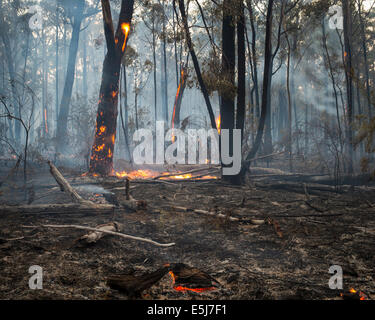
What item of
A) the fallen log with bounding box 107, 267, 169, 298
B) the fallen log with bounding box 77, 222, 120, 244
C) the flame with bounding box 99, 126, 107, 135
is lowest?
the fallen log with bounding box 107, 267, 169, 298

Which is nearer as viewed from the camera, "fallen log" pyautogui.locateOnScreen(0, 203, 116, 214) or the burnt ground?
the burnt ground

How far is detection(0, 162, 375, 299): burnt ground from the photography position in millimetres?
2758

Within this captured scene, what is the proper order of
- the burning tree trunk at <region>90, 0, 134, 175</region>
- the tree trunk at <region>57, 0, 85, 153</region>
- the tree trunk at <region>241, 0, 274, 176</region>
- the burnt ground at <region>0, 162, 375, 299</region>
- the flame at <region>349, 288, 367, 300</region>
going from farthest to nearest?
the tree trunk at <region>57, 0, 85, 153</region>, the burning tree trunk at <region>90, 0, 134, 175</region>, the tree trunk at <region>241, 0, 274, 176</region>, the burnt ground at <region>0, 162, 375, 299</region>, the flame at <region>349, 288, 367, 300</region>

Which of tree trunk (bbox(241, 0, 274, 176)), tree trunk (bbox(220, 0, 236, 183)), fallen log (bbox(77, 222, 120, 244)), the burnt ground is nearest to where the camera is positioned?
the burnt ground

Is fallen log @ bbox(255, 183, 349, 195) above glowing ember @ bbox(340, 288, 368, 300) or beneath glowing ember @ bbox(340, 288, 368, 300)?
above

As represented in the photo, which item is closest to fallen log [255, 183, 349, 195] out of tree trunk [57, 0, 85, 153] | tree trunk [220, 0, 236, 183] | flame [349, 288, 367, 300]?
tree trunk [220, 0, 236, 183]

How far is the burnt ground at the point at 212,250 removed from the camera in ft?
9.05

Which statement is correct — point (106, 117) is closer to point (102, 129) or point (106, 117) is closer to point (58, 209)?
point (102, 129)

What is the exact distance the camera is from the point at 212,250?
13.1 feet

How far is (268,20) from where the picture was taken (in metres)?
7.52

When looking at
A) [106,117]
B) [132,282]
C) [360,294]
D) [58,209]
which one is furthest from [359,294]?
[106,117]

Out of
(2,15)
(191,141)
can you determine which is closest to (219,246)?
A: (191,141)

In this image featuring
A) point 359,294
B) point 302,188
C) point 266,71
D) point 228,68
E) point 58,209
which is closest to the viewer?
point 359,294

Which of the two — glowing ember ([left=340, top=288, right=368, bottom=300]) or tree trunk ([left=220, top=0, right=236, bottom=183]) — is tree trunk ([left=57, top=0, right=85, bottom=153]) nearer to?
tree trunk ([left=220, top=0, right=236, bottom=183])
